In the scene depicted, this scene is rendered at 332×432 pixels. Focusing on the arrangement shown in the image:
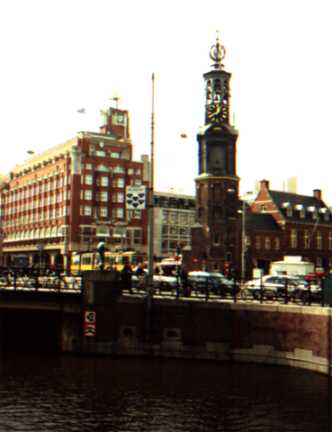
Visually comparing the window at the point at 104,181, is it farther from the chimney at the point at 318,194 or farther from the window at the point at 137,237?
the chimney at the point at 318,194

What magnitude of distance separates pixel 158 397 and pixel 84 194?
8578 cm

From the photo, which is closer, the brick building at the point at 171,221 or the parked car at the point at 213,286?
the parked car at the point at 213,286

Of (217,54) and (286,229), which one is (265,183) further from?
(217,54)

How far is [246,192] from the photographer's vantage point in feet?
449

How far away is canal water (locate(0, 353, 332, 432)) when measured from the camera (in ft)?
69.6

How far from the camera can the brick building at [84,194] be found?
108 meters

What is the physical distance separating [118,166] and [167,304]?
7983cm

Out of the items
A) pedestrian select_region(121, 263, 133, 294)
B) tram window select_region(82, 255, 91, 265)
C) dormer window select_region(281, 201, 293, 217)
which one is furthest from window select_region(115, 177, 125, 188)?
pedestrian select_region(121, 263, 133, 294)

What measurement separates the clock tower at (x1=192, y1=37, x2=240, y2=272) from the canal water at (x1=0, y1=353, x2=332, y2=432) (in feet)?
208

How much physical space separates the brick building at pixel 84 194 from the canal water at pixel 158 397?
71.8m

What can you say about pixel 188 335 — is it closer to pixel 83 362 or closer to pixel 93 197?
pixel 83 362

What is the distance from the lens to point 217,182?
9506 centimetres

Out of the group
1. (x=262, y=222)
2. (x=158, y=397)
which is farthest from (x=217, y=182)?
(x=158, y=397)

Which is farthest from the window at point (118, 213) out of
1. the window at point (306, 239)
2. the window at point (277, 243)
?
the window at point (306, 239)
